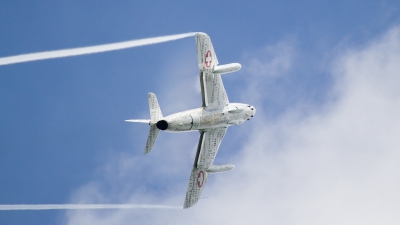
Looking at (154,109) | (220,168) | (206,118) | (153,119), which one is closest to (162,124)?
(153,119)

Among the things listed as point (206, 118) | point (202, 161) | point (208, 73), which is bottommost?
point (202, 161)

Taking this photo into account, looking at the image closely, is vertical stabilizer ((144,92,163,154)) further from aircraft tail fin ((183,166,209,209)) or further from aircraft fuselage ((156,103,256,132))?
aircraft tail fin ((183,166,209,209))

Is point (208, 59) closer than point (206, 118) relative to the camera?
No

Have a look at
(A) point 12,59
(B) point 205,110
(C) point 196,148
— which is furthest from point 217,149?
(A) point 12,59

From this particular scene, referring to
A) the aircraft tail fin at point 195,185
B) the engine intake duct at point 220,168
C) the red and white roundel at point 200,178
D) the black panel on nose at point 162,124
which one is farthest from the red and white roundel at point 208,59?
the red and white roundel at point 200,178

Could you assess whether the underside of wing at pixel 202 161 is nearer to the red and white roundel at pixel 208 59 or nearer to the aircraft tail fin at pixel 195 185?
the aircraft tail fin at pixel 195 185

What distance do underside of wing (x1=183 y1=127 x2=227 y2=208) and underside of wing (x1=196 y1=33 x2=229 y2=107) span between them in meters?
3.39

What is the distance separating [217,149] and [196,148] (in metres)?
2.07

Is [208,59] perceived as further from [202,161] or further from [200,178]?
[200,178]

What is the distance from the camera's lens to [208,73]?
56.7 meters

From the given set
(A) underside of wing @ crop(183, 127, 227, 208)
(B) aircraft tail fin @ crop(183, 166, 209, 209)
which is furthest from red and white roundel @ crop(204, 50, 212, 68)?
(B) aircraft tail fin @ crop(183, 166, 209, 209)

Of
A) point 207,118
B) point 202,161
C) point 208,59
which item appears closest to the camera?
point 207,118

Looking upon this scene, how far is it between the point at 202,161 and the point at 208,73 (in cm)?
810

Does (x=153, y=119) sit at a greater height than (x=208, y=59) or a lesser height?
lesser
